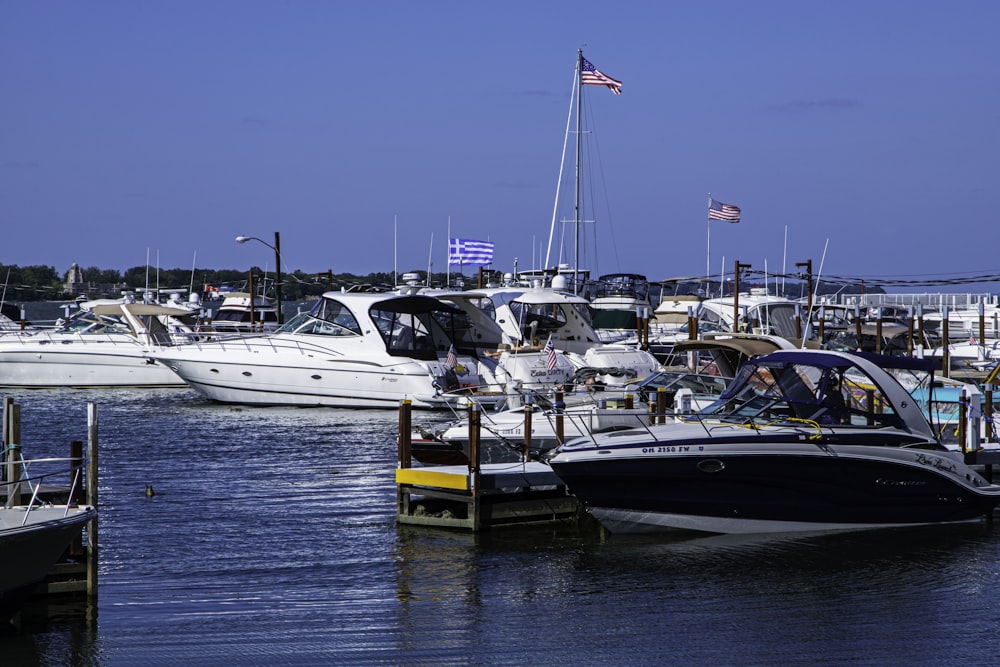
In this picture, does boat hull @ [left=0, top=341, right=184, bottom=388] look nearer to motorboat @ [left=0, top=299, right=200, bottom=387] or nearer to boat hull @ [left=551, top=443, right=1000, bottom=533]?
motorboat @ [left=0, top=299, right=200, bottom=387]

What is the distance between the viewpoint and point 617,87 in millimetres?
42812

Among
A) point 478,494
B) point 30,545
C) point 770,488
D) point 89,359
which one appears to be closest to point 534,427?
point 478,494

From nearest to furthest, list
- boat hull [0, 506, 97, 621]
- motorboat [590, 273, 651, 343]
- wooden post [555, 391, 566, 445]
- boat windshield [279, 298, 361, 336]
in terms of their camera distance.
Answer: boat hull [0, 506, 97, 621] → wooden post [555, 391, 566, 445] → boat windshield [279, 298, 361, 336] → motorboat [590, 273, 651, 343]

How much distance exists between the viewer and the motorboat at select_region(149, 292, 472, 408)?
103 ft

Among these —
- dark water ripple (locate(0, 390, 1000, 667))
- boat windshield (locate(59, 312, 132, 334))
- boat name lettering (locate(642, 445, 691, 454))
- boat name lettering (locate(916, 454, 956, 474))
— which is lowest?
dark water ripple (locate(0, 390, 1000, 667))

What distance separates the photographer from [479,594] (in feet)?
42.1

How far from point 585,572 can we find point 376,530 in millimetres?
3434

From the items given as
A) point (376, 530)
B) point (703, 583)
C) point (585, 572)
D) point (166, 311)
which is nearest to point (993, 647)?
point (703, 583)

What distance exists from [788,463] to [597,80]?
30011 mm

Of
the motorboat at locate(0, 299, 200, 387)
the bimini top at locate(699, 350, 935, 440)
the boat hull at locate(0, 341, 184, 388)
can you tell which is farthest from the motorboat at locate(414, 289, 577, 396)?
the bimini top at locate(699, 350, 935, 440)

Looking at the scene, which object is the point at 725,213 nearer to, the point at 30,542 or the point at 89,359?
the point at 89,359

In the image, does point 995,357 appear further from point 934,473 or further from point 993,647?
point 993,647

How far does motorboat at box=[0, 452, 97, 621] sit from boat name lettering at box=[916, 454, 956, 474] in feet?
33.3

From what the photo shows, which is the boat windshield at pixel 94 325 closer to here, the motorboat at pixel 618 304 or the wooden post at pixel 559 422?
the motorboat at pixel 618 304
